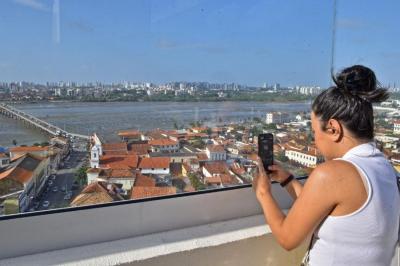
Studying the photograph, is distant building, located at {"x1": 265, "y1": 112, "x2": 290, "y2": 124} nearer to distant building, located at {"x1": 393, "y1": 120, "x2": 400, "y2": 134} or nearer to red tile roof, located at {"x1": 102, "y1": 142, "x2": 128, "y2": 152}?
distant building, located at {"x1": 393, "y1": 120, "x2": 400, "y2": 134}

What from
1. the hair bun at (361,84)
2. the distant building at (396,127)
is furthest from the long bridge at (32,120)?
the distant building at (396,127)

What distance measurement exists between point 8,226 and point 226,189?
32.0 inches

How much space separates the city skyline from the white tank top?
0.34 metres

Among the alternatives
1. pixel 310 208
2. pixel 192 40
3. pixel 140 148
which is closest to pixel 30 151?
pixel 140 148

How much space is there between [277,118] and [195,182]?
1.73 feet

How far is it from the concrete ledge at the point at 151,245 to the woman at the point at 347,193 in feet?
1.46

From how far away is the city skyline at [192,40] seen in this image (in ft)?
3.48

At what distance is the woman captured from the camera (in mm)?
756

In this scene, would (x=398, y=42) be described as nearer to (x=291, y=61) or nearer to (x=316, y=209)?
(x=291, y=61)

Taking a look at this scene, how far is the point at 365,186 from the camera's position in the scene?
0.75 m

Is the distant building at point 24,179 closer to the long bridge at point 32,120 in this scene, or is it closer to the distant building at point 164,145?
the long bridge at point 32,120

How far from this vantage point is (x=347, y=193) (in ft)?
2.45

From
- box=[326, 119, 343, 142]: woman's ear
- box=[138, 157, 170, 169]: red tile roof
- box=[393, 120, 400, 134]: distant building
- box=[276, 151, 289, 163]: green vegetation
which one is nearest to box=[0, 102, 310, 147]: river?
box=[138, 157, 170, 169]: red tile roof

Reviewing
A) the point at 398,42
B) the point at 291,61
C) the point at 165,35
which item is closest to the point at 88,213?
the point at 165,35
